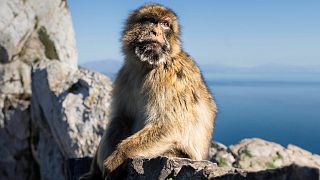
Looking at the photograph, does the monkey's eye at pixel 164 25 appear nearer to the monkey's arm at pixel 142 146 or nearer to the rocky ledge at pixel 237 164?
the monkey's arm at pixel 142 146

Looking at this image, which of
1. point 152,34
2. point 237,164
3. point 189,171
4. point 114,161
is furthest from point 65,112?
point 189,171

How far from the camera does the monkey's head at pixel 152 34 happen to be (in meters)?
4.37

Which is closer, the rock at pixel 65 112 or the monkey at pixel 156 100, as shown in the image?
the monkey at pixel 156 100

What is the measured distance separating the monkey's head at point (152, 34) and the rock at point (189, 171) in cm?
94

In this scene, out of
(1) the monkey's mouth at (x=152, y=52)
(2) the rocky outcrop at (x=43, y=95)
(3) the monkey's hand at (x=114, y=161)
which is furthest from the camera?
(2) the rocky outcrop at (x=43, y=95)

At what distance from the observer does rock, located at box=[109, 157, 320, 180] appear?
7.45 feet

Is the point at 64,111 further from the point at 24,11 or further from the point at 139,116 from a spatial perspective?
the point at 139,116

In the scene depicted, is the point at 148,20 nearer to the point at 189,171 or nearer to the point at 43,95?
the point at 189,171

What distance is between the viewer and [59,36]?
1259cm

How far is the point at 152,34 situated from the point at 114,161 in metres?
1.11

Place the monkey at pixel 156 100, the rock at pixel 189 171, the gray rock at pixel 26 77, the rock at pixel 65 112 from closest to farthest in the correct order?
the rock at pixel 189 171 → the monkey at pixel 156 100 → the rock at pixel 65 112 → the gray rock at pixel 26 77

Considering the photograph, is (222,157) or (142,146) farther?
(222,157)

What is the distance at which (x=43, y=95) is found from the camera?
1049 centimetres

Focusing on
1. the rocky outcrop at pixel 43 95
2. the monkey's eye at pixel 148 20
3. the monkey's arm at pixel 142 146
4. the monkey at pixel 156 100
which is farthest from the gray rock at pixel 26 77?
the monkey's arm at pixel 142 146
